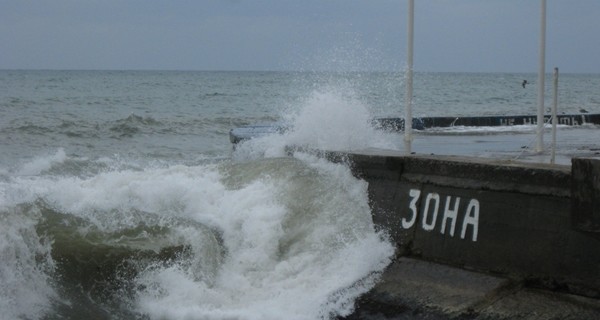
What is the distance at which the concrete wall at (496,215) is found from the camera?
16.8 feet

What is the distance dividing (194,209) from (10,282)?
2.10 metres

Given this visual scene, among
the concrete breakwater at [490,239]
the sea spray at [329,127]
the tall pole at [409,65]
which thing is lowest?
the concrete breakwater at [490,239]

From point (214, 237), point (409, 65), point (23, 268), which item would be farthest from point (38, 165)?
point (409, 65)

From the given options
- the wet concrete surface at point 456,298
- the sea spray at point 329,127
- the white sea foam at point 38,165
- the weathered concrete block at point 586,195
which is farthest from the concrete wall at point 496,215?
the white sea foam at point 38,165

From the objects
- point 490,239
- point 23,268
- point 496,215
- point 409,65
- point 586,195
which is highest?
point 409,65

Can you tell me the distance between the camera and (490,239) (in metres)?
5.64

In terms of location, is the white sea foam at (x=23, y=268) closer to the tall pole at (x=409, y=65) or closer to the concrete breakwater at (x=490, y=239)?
the concrete breakwater at (x=490, y=239)

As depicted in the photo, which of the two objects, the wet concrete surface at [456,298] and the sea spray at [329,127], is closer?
the wet concrete surface at [456,298]

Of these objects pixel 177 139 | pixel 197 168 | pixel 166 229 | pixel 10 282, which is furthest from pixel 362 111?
pixel 177 139

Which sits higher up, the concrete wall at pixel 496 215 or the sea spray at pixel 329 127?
the sea spray at pixel 329 127

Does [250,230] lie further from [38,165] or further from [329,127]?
[38,165]

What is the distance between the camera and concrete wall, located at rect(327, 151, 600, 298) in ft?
16.8

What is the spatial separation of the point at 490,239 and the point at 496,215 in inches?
7.2

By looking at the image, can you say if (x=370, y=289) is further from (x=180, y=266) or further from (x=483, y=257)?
(x=180, y=266)
